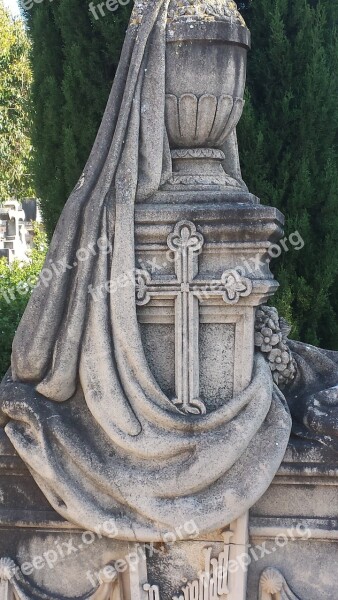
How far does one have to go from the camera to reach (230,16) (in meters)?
3.30

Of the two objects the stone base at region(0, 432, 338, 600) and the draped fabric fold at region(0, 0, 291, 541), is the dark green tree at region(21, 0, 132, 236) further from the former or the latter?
the stone base at region(0, 432, 338, 600)

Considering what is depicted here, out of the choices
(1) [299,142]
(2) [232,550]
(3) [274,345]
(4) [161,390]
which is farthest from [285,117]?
(2) [232,550]

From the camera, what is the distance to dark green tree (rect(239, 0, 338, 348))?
222 inches

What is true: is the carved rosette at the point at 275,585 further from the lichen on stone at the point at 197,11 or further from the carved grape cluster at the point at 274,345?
the lichen on stone at the point at 197,11

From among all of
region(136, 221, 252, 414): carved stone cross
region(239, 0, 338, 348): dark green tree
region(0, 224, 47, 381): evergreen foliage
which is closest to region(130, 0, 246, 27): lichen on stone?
region(136, 221, 252, 414): carved stone cross

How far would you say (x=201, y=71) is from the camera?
3262mm

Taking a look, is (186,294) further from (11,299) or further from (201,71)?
(11,299)

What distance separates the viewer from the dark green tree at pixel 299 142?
5648 mm

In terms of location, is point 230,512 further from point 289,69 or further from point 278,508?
point 289,69

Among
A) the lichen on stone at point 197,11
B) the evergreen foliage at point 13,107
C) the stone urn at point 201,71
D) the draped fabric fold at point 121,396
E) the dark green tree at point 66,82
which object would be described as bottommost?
the draped fabric fold at point 121,396

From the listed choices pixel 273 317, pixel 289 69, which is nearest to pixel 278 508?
pixel 273 317

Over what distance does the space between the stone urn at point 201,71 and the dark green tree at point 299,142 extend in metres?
2.28

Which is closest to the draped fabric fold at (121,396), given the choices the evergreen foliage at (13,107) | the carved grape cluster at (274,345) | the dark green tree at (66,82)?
the carved grape cluster at (274,345)

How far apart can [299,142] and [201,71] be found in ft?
8.84
